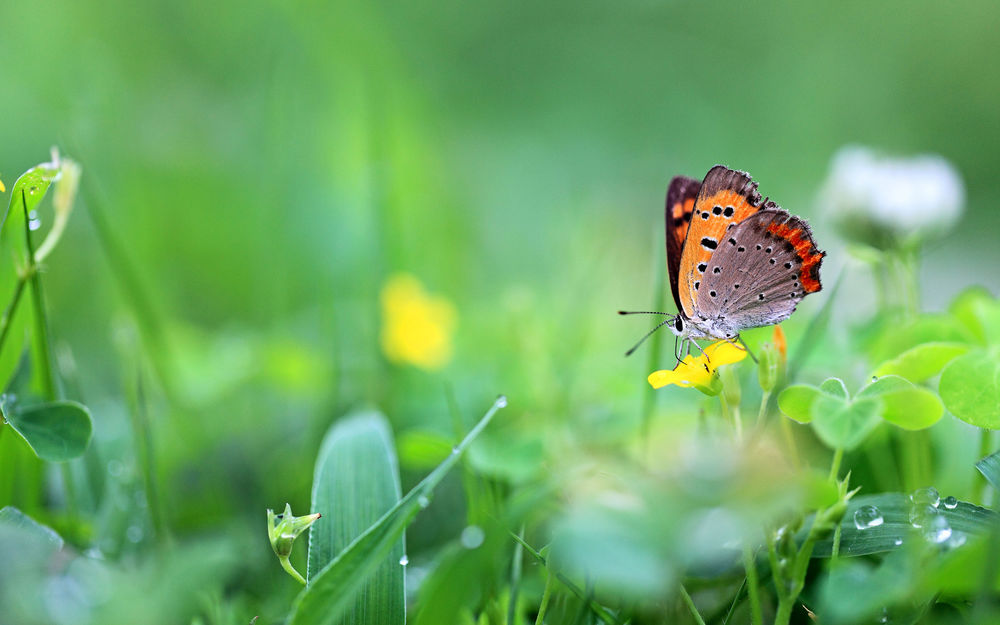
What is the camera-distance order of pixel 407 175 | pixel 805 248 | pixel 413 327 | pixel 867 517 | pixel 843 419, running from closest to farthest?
pixel 843 419 < pixel 867 517 < pixel 805 248 < pixel 413 327 < pixel 407 175

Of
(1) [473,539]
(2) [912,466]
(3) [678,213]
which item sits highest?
(3) [678,213]

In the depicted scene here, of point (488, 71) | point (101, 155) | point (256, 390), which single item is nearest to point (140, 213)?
point (101, 155)

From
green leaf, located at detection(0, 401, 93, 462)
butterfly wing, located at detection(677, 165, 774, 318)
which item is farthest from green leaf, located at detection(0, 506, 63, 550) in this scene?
butterfly wing, located at detection(677, 165, 774, 318)

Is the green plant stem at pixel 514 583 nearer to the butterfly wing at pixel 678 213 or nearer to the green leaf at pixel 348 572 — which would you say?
the green leaf at pixel 348 572

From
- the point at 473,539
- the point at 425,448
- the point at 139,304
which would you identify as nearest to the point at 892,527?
the point at 473,539

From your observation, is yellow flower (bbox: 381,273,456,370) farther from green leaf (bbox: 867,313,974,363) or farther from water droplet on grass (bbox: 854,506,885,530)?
water droplet on grass (bbox: 854,506,885,530)

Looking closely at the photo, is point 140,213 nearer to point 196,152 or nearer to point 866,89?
point 196,152

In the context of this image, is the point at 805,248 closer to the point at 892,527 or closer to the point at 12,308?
the point at 892,527

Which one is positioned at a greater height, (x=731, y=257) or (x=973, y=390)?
(x=731, y=257)
